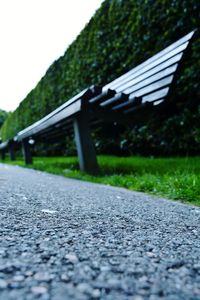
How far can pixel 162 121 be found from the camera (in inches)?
174

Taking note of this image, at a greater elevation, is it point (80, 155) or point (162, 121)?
point (162, 121)

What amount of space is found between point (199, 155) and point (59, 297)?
3763mm

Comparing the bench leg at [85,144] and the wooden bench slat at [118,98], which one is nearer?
the wooden bench slat at [118,98]

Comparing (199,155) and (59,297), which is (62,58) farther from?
(59,297)

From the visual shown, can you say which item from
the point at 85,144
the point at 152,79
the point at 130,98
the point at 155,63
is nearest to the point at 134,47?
the point at 155,63

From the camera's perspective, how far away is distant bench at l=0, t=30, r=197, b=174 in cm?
299

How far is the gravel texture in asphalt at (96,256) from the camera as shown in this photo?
0.56 m

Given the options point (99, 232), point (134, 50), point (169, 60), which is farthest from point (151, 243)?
point (134, 50)

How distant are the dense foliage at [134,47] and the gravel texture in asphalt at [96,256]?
9.41ft

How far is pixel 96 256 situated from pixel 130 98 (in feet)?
9.04

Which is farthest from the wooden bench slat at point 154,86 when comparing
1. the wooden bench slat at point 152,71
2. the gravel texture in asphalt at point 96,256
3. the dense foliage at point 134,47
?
the gravel texture in asphalt at point 96,256

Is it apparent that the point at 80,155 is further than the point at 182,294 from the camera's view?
Yes

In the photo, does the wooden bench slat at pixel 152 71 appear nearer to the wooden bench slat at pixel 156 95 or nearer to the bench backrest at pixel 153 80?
the bench backrest at pixel 153 80

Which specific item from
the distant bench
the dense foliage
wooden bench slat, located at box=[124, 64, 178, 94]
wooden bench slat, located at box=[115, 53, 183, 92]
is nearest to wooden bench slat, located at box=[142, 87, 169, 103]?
the distant bench
